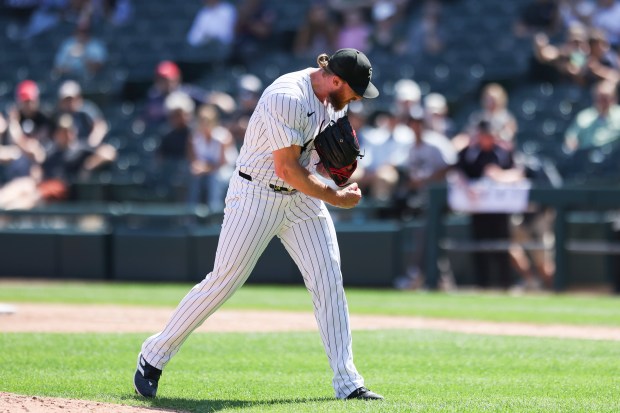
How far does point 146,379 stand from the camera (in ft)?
19.0

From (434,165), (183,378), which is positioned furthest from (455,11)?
(183,378)

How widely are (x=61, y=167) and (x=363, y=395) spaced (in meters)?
10.2

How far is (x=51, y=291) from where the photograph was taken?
41.2ft

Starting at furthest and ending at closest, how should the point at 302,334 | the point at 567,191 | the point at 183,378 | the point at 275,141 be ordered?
the point at 567,191 < the point at 302,334 < the point at 183,378 < the point at 275,141

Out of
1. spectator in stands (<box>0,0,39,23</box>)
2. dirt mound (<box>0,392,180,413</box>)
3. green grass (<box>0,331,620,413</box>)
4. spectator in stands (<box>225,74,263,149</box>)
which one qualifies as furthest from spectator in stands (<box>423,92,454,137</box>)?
spectator in stands (<box>0,0,39,23</box>)

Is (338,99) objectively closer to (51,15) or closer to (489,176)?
(489,176)

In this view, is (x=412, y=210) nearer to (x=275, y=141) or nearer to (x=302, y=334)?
(x=302, y=334)

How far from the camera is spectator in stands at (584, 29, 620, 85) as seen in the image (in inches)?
544

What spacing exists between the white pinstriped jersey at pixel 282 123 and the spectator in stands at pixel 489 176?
6776 millimetres

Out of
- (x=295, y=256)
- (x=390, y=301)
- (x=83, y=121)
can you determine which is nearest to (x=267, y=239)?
(x=295, y=256)

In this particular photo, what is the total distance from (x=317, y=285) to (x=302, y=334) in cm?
305

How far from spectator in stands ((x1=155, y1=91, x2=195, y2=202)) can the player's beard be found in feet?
29.0

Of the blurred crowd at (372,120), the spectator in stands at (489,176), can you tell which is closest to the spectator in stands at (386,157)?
the blurred crowd at (372,120)

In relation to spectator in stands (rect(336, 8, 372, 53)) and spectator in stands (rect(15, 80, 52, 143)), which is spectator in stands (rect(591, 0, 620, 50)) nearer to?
spectator in stands (rect(336, 8, 372, 53))
